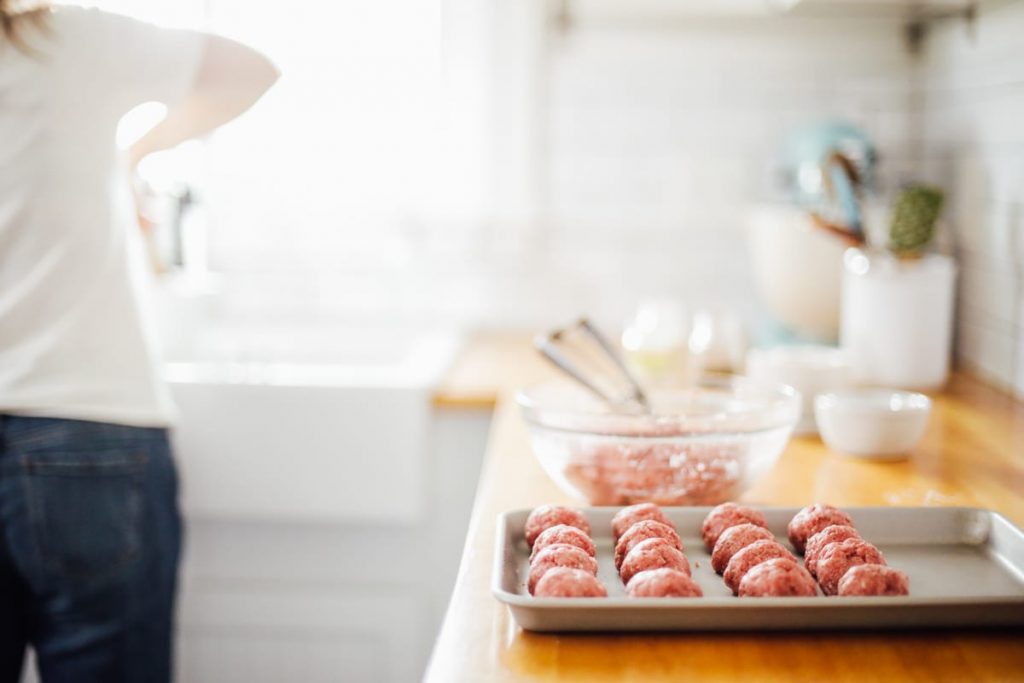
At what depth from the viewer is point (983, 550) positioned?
3.20 feet

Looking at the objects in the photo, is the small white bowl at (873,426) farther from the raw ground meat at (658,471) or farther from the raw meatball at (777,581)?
the raw meatball at (777,581)

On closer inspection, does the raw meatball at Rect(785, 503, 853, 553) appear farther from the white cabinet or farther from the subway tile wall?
the subway tile wall

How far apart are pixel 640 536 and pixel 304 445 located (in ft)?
3.45

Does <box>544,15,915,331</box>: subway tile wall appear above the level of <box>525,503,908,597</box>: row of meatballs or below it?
above

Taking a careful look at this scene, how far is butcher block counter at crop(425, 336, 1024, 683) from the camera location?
750 millimetres

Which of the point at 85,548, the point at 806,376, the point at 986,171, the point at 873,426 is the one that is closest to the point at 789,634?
the point at 873,426

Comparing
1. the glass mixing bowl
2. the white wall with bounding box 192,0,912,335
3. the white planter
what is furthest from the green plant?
the glass mixing bowl

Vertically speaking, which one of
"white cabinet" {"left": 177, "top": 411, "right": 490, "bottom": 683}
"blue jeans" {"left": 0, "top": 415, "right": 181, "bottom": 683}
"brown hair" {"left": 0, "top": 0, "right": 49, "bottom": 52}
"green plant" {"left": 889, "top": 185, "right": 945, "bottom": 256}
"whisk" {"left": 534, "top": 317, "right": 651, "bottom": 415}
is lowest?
"white cabinet" {"left": 177, "top": 411, "right": 490, "bottom": 683}

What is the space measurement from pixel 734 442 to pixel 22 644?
37.7 inches

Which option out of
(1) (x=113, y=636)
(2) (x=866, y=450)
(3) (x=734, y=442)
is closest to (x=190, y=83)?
(1) (x=113, y=636)

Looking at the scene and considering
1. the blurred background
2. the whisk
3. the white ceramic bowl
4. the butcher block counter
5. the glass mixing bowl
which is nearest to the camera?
the butcher block counter

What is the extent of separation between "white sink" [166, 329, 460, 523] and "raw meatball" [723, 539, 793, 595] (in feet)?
3.31

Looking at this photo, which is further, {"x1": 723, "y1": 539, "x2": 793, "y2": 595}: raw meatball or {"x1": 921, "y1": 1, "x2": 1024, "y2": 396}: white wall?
{"x1": 921, "y1": 1, "x2": 1024, "y2": 396}: white wall

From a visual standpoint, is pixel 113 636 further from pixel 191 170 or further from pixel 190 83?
pixel 191 170
